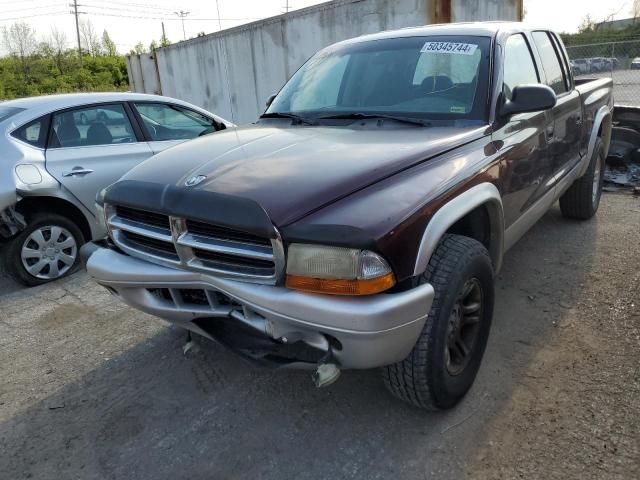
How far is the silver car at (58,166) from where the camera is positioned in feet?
13.7

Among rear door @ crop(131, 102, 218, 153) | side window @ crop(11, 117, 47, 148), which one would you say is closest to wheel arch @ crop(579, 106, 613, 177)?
rear door @ crop(131, 102, 218, 153)

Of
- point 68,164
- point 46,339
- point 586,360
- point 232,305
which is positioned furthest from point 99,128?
point 586,360

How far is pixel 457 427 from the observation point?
242cm

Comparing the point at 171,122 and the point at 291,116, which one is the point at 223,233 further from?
the point at 171,122

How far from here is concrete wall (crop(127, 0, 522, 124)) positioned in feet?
25.4

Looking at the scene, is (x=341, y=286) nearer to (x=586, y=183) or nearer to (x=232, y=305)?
(x=232, y=305)

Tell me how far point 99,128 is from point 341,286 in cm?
369

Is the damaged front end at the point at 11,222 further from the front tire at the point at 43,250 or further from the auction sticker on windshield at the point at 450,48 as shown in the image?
the auction sticker on windshield at the point at 450,48

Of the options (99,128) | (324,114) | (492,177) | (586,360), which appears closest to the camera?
(492,177)

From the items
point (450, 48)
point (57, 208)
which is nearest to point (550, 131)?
point (450, 48)

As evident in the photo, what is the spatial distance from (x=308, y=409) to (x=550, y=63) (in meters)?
3.22

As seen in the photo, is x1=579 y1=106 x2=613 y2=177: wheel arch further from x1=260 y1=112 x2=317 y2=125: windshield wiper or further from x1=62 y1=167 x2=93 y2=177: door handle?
x1=62 y1=167 x2=93 y2=177: door handle

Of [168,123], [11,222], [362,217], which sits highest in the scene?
[168,123]

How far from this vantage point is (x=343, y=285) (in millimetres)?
1944
